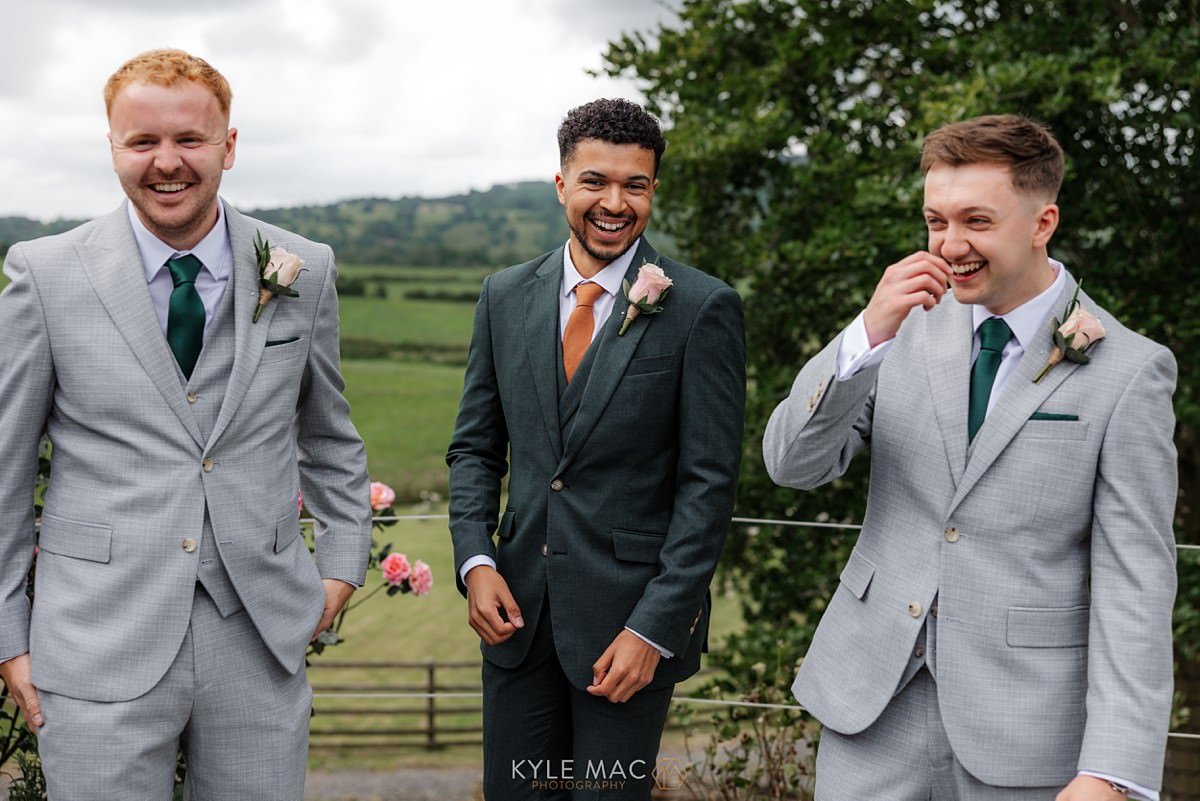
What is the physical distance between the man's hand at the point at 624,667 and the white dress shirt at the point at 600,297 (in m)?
0.36

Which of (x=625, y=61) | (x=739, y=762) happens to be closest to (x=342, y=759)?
(x=625, y=61)

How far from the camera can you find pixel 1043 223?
7.50 feet

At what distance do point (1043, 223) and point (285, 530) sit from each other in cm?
168

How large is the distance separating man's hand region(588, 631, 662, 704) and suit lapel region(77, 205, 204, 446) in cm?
97

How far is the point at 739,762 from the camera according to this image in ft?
15.4

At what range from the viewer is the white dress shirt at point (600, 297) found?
2.70 meters

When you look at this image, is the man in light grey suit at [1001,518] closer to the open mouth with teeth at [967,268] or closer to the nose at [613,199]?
the open mouth with teeth at [967,268]

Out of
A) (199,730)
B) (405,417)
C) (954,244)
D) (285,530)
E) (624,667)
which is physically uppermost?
(954,244)

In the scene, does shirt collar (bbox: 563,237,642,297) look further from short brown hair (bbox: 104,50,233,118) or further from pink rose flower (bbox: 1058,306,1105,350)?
pink rose flower (bbox: 1058,306,1105,350)

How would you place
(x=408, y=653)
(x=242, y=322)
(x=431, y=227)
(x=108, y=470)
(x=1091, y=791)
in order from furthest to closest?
(x=431, y=227), (x=408, y=653), (x=242, y=322), (x=108, y=470), (x=1091, y=791)

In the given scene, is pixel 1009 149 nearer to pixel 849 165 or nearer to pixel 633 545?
pixel 633 545

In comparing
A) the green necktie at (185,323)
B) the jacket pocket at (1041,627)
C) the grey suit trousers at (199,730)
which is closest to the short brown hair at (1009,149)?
the jacket pocket at (1041,627)

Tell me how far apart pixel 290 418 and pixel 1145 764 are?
5.96ft

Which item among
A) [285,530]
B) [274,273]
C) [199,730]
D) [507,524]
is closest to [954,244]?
[507,524]
